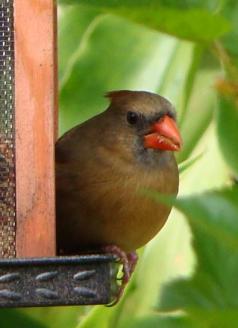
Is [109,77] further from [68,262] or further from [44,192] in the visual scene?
[68,262]

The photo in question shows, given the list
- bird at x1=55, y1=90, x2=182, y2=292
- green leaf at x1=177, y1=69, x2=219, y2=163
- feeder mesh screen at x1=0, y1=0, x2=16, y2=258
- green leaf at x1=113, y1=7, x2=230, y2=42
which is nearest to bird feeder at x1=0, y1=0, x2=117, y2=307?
feeder mesh screen at x1=0, y1=0, x2=16, y2=258

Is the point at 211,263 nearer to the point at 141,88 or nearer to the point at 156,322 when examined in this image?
the point at 156,322

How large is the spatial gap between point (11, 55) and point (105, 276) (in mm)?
493

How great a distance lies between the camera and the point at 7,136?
6.10ft

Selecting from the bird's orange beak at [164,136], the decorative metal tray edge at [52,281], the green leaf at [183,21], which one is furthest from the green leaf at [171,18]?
the bird's orange beak at [164,136]

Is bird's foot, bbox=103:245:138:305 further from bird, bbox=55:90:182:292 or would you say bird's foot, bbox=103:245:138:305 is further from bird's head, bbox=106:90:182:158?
bird's head, bbox=106:90:182:158

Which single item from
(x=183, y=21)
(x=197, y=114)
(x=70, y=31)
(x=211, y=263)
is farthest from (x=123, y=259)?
(x=183, y=21)

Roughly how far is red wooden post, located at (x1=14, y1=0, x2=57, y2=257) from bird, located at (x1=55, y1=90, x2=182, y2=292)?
26 centimetres

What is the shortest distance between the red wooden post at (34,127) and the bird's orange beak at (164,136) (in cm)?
37

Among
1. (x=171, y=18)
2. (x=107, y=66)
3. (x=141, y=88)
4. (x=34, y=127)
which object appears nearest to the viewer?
(x=171, y=18)

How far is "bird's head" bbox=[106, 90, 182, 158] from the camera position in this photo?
7.05ft

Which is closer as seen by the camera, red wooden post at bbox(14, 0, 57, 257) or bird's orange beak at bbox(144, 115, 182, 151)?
red wooden post at bbox(14, 0, 57, 257)

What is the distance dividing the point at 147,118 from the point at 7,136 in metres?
0.53

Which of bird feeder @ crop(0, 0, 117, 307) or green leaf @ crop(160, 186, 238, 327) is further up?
green leaf @ crop(160, 186, 238, 327)
